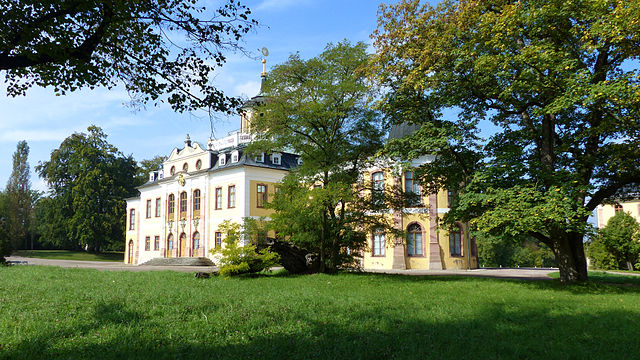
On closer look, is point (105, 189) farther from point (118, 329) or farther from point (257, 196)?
point (118, 329)

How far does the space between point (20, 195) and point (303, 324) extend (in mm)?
64451

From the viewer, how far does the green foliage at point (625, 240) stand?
26797 millimetres

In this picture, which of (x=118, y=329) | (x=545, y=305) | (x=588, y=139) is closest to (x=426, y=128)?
(x=588, y=139)

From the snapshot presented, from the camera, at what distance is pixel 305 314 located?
783 centimetres

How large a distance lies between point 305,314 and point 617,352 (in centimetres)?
463

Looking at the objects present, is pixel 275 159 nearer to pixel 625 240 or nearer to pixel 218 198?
pixel 218 198

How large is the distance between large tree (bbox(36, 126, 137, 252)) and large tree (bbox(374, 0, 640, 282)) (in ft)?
146

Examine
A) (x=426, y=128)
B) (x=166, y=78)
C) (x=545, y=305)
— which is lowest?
(x=545, y=305)

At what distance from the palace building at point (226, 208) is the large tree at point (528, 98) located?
12.8 m

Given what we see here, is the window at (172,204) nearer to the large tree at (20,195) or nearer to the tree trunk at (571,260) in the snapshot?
the large tree at (20,195)

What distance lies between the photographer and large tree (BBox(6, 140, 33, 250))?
55594 millimetres

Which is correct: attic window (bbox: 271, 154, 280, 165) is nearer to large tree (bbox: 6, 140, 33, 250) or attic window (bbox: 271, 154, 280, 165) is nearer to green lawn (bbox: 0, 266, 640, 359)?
green lawn (bbox: 0, 266, 640, 359)

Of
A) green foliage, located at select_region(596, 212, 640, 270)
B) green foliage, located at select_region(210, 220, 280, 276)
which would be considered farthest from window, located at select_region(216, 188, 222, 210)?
green foliage, located at select_region(596, 212, 640, 270)

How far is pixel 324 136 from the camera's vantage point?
18.3 metres
